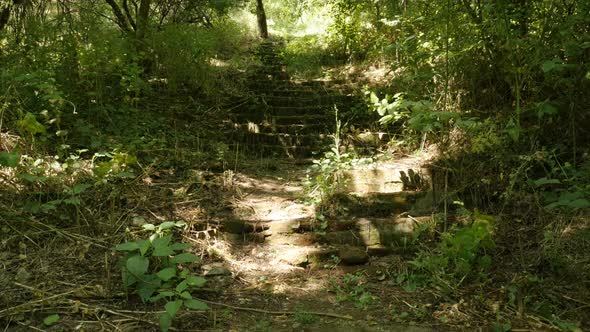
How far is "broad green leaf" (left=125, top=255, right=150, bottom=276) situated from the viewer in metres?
2.87

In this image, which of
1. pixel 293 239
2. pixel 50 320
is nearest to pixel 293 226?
pixel 293 239

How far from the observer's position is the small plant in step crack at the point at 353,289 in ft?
10.4

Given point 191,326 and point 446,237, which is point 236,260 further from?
point 446,237

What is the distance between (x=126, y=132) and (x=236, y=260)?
220 cm

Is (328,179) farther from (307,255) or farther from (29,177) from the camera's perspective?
(29,177)

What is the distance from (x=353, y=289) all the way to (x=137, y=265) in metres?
1.56

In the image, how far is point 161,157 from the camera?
4.86m

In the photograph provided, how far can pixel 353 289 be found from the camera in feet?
11.0

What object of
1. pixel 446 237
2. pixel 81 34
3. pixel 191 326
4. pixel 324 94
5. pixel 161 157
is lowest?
pixel 191 326

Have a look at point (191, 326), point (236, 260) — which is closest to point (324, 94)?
point (236, 260)

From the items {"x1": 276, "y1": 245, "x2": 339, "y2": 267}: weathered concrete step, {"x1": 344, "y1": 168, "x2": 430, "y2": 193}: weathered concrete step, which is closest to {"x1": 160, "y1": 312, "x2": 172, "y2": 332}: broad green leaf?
{"x1": 276, "y1": 245, "x2": 339, "y2": 267}: weathered concrete step

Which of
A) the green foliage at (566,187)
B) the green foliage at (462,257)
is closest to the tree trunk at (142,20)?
the green foliage at (462,257)

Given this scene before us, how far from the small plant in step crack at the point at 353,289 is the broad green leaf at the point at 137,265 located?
135 cm

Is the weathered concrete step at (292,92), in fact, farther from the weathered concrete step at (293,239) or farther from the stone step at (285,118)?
the weathered concrete step at (293,239)
